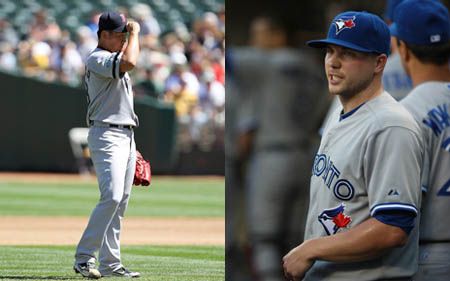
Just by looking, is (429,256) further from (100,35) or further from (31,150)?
(31,150)

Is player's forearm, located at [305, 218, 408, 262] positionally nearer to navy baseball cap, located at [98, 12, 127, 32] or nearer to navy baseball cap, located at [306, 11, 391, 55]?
navy baseball cap, located at [306, 11, 391, 55]

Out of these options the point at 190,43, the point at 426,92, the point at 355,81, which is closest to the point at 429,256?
the point at 426,92

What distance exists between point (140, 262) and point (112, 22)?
5.94 ft

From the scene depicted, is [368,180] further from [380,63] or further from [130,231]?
[130,231]

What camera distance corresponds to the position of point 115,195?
220 inches

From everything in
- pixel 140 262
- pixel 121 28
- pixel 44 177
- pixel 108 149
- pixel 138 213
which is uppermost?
pixel 121 28

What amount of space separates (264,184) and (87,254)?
1.05m

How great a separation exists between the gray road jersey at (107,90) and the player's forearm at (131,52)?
45 mm

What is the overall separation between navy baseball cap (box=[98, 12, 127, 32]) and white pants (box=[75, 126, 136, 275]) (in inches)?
22.1

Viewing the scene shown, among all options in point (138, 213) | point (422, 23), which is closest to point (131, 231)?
point (138, 213)

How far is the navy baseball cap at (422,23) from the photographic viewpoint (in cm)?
296

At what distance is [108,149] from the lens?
5605 millimetres

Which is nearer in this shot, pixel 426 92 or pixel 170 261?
pixel 426 92

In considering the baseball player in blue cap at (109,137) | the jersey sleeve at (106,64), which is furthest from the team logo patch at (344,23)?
the jersey sleeve at (106,64)
